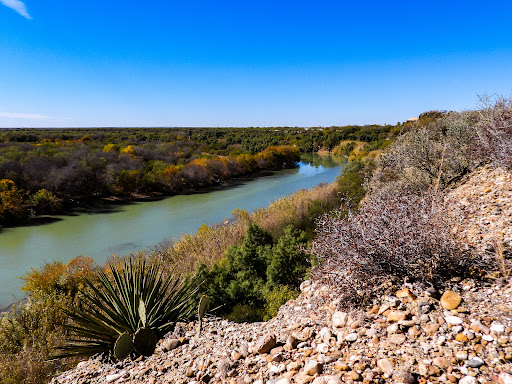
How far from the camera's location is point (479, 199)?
5.28 m

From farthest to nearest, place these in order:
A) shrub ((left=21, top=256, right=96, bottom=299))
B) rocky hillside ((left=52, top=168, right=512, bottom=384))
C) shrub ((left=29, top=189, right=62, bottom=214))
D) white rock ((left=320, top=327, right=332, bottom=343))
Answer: shrub ((left=29, top=189, right=62, bottom=214)) < shrub ((left=21, top=256, right=96, bottom=299)) < white rock ((left=320, top=327, right=332, bottom=343)) < rocky hillside ((left=52, top=168, right=512, bottom=384))

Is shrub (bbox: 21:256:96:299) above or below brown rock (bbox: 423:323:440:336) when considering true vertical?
below

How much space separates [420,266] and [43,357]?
18.2 ft

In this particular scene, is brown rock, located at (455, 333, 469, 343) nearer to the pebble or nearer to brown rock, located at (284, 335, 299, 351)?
the pebble

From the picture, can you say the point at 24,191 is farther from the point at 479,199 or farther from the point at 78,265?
the point at 479,199

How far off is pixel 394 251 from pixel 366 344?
39.6 inches

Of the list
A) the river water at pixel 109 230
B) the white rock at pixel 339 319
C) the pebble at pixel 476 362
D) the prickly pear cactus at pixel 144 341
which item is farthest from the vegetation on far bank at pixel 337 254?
the river water at pixel 109 230

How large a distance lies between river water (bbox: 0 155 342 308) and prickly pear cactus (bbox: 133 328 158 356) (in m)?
6.99

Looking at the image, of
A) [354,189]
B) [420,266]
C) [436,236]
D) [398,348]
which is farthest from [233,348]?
[354,189]

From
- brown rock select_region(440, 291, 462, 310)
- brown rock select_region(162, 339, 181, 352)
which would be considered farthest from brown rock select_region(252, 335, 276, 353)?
brown rock select_region(440, 291, 462, 310)

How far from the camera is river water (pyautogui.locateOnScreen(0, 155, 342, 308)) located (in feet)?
40.5

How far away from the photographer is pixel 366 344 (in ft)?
8.23

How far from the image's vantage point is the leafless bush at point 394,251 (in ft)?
9.96

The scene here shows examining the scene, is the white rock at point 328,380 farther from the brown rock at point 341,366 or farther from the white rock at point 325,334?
the white rock at point 325,334
